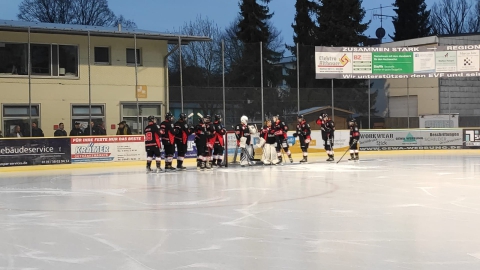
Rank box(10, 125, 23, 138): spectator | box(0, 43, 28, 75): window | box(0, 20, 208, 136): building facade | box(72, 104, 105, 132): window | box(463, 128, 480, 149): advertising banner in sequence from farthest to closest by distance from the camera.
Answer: box(463, 128, 480, 149): advertising banner
box(72, 104, 105, 132): window
box(0, 43, 28, 75): window
box(0, 20, 208, 136): building facade
box(10, 125, 23, 138): spectator

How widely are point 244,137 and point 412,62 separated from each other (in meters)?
11.1

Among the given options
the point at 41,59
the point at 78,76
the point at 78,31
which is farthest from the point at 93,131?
the point at 41,59

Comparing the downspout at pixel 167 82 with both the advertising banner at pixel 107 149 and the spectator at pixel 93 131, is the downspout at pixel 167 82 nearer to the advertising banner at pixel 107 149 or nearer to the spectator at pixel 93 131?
the advertising banner at pixel 107 149

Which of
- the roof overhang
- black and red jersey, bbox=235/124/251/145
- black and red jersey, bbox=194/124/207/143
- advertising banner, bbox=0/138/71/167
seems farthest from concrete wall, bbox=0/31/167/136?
black and red jersey, bbox=235/124/251/145

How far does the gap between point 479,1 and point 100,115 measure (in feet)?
156

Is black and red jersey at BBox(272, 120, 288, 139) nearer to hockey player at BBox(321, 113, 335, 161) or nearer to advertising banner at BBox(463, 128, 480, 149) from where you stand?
hockey player at BBox(321, 113, 335, 161)

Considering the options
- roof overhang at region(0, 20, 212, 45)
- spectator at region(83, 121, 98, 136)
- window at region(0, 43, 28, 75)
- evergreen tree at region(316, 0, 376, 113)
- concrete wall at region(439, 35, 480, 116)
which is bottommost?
spectator at region(83, 121, 98, 136)

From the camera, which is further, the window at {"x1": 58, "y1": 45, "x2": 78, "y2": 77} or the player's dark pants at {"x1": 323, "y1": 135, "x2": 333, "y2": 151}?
the window at {"x1": 58, "y1": 45, "x2": 78, "y2": 77}

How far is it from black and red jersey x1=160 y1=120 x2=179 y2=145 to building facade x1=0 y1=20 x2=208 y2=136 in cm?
492

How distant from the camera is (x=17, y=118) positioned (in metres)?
20.4

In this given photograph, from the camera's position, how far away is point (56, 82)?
21.6m

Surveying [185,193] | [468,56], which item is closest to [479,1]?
[468,56]

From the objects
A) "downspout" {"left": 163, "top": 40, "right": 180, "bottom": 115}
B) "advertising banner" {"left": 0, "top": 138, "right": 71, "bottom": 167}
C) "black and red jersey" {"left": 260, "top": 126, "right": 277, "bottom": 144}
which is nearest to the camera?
"advertising banner" {"left": 0, "top": 138, "right": 71, "bottom": 167}

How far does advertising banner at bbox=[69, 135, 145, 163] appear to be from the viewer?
18109 millimetres
